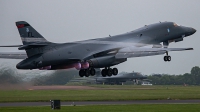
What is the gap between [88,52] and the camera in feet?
194

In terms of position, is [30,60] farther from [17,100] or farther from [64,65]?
[17,100]

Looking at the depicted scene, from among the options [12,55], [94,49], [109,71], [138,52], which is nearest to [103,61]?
[94,49]

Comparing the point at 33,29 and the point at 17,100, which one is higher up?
the point at 33,29

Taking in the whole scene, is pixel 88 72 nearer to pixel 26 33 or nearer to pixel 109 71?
pixel 109 71

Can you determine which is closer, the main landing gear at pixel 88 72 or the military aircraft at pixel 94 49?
the military aircraft at pixel 94 49

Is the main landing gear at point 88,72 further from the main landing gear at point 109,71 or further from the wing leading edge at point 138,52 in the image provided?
the wing leading edge at point 138,52

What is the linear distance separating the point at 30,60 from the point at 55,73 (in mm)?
14241

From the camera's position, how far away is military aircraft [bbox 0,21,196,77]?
5325 centimetres

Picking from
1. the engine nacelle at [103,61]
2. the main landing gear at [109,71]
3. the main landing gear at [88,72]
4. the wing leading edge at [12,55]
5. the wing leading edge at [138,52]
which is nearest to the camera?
the engine nacelle at [103,61]

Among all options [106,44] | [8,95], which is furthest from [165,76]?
[106,44]

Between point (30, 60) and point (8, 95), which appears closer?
point (30, 60)

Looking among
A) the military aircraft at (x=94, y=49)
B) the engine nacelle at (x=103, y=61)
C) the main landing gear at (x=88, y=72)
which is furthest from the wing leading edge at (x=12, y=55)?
the engine nacelle at (x=103, y=61)

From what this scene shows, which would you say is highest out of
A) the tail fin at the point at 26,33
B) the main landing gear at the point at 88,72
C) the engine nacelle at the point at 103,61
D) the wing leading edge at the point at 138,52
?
the tail fin at the point at 26,33

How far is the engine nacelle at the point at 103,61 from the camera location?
189 feet
